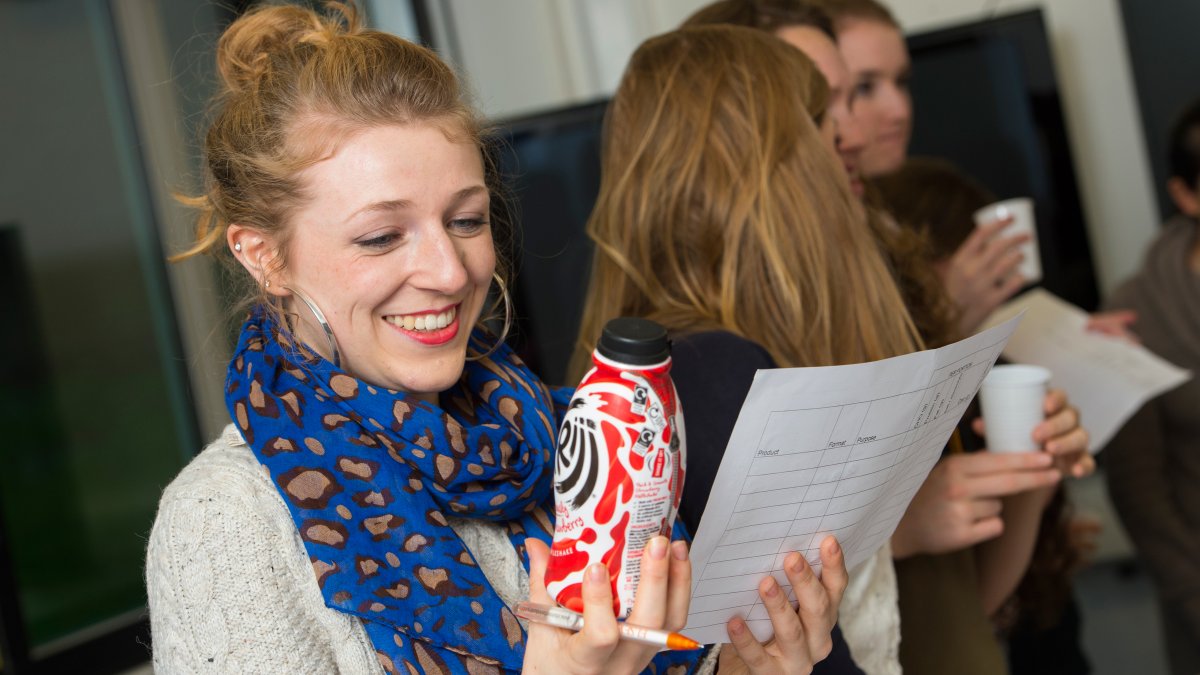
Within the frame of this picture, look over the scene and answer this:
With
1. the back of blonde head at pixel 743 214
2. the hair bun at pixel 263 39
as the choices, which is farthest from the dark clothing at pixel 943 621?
the hair bun at pixel 263 39

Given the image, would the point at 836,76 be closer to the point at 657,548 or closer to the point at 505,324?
the point at 505,324

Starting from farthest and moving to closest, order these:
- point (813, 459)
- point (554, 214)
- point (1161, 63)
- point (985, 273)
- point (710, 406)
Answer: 1. point (1161, 63)
2. point (554, 214)
3. point (985, 273)
4. point (710, 406)
5. point (813, 459)

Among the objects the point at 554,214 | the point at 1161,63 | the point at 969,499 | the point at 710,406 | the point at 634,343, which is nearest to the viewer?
the point at 634,343

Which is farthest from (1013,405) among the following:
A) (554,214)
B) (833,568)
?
(554,214)

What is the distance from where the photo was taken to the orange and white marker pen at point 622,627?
31.1 inches

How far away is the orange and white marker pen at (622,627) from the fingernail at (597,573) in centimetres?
4

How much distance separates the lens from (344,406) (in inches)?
40.2

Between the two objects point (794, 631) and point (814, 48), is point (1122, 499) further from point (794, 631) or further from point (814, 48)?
point (794, 631)

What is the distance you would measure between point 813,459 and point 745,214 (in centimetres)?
50

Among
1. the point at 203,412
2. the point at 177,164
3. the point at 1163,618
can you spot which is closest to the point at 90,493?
the point at 203,412

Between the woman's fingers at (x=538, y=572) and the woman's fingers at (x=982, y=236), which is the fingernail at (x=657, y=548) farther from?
the woman's fingers at (x=982, y=236)

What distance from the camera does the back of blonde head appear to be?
1346 mm

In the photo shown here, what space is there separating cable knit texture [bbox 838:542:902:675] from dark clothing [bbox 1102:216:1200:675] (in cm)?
126

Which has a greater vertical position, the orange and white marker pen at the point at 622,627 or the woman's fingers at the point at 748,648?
the orange and white marker pen at the point at 622,627
